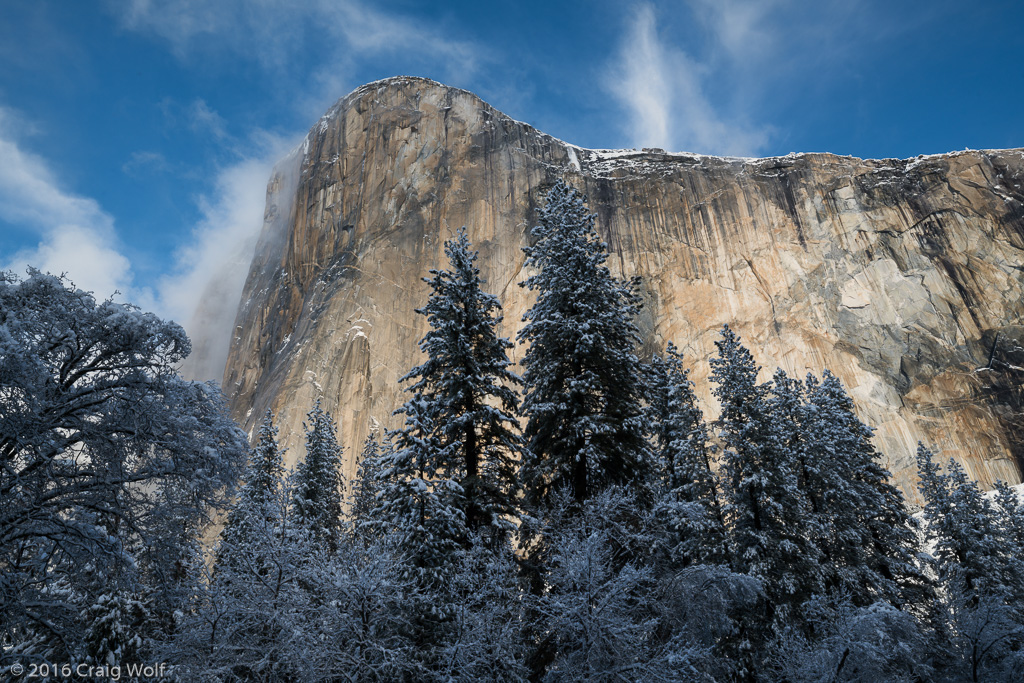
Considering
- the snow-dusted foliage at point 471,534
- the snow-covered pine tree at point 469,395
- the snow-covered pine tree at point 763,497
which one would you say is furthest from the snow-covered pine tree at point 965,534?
the snow-covered pine tree at point 469,395

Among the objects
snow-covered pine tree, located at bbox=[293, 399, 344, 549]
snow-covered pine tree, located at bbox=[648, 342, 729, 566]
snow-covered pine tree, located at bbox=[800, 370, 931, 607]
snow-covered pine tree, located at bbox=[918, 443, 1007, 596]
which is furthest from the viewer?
snow-covered pine tree, located at bbox=[293, 399, 344, 549]

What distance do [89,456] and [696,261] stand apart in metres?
54.2

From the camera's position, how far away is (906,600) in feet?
63.4

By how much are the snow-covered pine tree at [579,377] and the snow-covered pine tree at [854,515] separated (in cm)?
773

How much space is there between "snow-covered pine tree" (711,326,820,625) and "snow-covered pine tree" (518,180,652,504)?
4738 mm

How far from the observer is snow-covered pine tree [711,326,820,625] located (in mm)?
16328

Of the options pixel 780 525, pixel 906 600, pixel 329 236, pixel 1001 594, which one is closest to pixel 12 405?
pixel 780 525

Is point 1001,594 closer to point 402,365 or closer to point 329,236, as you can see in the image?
point 402,365

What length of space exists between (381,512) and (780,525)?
1153 centimetres

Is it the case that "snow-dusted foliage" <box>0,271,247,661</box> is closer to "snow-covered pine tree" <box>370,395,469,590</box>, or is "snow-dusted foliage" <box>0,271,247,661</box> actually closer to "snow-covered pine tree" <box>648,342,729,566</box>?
"snow-covered pine tree" <box>370,395,469,590</box>

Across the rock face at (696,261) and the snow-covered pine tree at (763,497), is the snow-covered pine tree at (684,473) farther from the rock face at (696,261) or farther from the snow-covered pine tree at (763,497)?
the rock face at (696,261)


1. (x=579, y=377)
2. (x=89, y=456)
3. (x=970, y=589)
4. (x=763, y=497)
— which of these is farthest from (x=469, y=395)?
(x=970, y=589)
